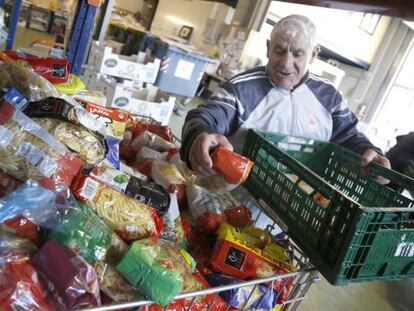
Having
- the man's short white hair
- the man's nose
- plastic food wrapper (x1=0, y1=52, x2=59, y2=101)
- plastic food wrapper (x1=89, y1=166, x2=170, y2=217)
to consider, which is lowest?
plastic food wrapper (x1=89, y1=166, x2=170, y2=217)

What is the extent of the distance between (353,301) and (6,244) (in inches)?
98.3

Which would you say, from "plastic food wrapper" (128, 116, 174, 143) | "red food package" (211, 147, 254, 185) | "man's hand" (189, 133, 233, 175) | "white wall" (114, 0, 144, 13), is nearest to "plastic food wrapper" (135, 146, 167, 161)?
"plastic food wrapper" (128, 116, 174, 143)

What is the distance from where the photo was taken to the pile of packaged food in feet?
2.21

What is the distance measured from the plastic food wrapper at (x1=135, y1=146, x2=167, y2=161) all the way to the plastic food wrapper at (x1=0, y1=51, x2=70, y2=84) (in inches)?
15.6

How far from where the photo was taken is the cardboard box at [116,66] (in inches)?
136

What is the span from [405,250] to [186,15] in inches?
413

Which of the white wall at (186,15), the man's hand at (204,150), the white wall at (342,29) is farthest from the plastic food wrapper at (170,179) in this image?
the white wall at (186,15)

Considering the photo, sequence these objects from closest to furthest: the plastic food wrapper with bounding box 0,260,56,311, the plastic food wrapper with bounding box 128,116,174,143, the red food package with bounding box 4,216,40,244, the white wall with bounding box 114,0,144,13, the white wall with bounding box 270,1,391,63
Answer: the plastic food wrapper with bounding box 0,260,56,311 → the red food package with bounding box 4,216,40,244 → the plastic food wrapper with bounding box 128,116,174,143 → the white wall with bounding box 270,1,391,63 → the white wall with bounding box 114,0,144,13

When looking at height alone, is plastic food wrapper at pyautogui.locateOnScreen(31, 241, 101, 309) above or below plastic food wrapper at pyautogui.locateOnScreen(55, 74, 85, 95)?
below

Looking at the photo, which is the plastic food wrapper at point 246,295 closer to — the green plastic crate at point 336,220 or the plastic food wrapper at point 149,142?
the green plastic crate at point 336,220

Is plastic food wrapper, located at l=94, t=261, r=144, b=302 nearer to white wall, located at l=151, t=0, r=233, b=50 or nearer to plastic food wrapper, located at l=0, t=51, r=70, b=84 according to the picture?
plastic food wrapper, located at l=0, t=51, r=70, b=84

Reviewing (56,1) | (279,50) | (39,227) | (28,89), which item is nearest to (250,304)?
(39,227)

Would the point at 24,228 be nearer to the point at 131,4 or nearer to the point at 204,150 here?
the point at 204,150

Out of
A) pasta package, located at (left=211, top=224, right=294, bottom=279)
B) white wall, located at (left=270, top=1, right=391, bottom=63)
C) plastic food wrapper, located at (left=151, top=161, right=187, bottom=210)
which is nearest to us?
pasta package, located at (left=211, top=224, right=294, bottom=279)
